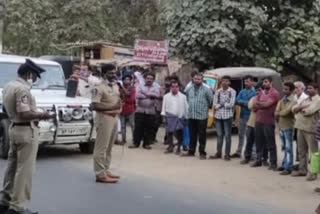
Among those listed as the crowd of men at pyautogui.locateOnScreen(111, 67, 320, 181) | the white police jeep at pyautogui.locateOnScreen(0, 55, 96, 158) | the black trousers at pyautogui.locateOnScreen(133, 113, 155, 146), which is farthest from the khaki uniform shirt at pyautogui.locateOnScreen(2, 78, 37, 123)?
the black trousers at pyautogui.locateOnScreen(133, 113, 155, 146)

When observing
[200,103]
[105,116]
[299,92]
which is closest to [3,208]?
[105,116]

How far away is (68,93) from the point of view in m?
12.7

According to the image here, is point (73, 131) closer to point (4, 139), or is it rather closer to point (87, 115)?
point (87, 115)

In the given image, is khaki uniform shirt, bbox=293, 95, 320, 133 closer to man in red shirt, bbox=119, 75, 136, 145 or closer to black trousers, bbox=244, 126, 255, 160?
black trousers, bbox=244, 126, 255, 160

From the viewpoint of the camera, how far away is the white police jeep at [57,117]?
11680mm

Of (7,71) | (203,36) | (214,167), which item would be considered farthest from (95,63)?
(214,167)

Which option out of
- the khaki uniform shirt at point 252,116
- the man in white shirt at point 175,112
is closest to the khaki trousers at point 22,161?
the khaki uniform shirt at point 252,116

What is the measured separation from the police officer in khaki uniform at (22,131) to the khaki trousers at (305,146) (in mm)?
5084

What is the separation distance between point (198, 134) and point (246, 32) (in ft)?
24.1

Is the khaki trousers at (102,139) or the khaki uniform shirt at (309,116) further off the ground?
the khaki uniform shirt at (309,116)

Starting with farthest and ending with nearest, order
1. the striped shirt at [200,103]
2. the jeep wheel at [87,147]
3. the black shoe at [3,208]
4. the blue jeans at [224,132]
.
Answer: the jeep wheel at [87,147] → the striped shirt at [200,103] → the blue jeans at [224,132] → the black shoe at [3,208]

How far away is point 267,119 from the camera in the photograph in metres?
11.5

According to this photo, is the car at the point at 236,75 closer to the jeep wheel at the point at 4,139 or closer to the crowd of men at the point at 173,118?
→ the crowd of men at the point at 173,118

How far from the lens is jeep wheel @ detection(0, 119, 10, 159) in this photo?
11.6 metres
